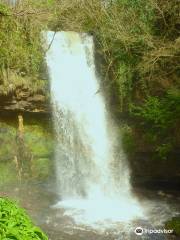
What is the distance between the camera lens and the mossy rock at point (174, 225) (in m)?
8.22

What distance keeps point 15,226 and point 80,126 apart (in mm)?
9337

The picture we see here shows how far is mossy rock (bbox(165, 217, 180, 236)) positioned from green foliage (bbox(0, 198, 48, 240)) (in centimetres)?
592

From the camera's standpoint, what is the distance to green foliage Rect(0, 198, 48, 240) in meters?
2.49

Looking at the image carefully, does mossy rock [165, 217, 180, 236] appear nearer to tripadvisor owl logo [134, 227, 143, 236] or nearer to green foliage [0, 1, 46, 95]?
tripadvisor owl logo [134, 227, 143, 236]

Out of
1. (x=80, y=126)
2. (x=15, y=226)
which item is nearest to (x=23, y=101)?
(x=80, y=126)

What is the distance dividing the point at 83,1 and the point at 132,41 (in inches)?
94.0

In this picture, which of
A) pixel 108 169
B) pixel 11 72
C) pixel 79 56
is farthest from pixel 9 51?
pixel 108 169

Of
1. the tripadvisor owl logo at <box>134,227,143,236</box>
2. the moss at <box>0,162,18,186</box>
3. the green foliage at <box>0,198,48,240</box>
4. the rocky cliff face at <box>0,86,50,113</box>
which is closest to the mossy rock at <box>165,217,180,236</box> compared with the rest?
the tripadvisor owl logo at <box>134,227,143,236</box>

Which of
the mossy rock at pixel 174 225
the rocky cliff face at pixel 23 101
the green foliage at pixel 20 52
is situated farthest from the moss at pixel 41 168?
the mossy rock at pixel 174 225

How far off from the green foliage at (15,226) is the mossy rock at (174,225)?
5917 millimetres

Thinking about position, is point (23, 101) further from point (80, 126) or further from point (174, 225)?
point (174, 225)

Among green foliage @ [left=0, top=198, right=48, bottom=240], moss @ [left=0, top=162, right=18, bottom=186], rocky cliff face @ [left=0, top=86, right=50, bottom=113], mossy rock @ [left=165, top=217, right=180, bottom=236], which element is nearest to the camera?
green foliage @ [left=0, top=198, right=48, bottom=240]

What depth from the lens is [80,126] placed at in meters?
12.0

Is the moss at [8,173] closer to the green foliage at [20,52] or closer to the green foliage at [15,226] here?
the green foliage at [20,52]
